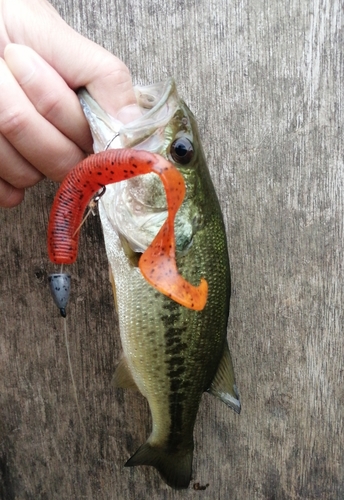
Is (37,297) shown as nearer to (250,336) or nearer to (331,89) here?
(250,336)

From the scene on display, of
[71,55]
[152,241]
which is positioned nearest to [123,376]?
[152,241]

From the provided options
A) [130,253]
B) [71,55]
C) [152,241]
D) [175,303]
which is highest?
[71,55]

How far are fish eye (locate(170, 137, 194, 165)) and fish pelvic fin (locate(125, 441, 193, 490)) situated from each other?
910 mm

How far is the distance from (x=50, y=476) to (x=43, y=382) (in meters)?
0.38

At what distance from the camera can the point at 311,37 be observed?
177 centimetres

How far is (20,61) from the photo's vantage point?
123 cm

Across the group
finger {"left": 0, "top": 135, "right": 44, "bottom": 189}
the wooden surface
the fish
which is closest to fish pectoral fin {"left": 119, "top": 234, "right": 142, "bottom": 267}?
the fish

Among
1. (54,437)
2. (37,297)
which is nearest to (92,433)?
(54,437)

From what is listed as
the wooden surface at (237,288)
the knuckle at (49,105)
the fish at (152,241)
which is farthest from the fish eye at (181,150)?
the wooden surface at (237,288)

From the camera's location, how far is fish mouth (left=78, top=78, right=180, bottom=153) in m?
1.32

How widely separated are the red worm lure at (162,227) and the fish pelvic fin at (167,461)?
0.76m

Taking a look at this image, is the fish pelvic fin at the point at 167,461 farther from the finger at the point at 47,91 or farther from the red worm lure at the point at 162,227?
the finger at the point at 47,91

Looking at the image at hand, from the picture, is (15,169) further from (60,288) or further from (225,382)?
(225,382)

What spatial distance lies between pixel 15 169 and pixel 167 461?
1.04 metres
